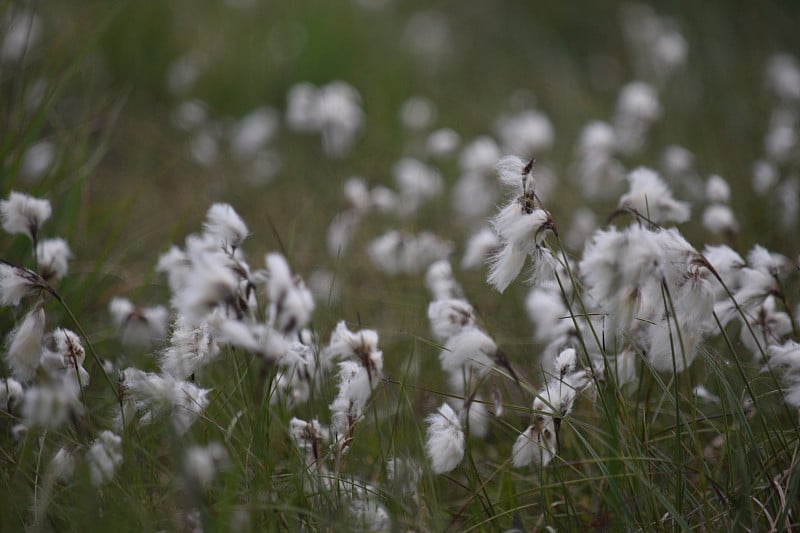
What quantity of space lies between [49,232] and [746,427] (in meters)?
2.27

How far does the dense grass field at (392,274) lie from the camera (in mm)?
1411

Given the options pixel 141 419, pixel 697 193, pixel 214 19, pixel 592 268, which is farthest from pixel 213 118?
pixel 592 268

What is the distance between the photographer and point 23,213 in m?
1.63

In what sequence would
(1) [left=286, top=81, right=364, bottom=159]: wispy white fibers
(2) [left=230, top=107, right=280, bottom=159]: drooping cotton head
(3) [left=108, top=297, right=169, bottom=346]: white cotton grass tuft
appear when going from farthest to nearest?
(2) [left=230, top=107, right=280, bottom=159]: drooping cotton head, (1) [left=286, top=81, right=364, bottom=159]: wispy white fibers, (3) [left=108, top=297, right=169, bottom=346]: white cotton grass tuft

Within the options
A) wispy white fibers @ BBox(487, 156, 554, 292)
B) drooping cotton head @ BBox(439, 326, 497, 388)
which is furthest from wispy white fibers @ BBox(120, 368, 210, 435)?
wispy white fibers @ BBox(487, 156, 554, 292)

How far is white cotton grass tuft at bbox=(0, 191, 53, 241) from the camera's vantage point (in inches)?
64.1

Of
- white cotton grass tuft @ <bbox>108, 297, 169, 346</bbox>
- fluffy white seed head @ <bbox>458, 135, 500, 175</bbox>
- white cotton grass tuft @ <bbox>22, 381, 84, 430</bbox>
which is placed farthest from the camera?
fluffy white seed head @ <bbox>458, 135, 500, 175</bbox>

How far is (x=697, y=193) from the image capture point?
3381 mm

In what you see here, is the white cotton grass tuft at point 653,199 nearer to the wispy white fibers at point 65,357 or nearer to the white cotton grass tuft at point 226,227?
the white cotton grass tuft at point 226,227

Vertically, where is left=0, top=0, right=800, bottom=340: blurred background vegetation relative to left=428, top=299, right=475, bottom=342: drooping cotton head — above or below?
above

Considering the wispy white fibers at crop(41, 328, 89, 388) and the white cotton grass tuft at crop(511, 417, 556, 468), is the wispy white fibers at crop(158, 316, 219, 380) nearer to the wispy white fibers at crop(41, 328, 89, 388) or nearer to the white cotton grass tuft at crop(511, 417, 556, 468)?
the wispy white fibers at crop(41, 328, 89, 388)

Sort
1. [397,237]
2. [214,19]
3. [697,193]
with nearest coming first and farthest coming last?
[397,237] → [697,193] → [214,19]

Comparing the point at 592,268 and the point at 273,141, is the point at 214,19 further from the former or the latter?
the point at 592,268

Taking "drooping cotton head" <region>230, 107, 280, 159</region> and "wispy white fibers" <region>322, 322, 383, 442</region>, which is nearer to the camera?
"wispy white fibers" <region>322, 322, 383, 442</region>
